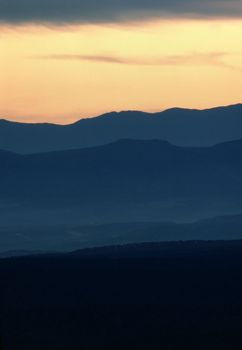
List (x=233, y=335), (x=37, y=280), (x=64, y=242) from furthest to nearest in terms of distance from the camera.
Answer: (x=64, y=242) → (x=37, y=280) → (x=233, y=335)

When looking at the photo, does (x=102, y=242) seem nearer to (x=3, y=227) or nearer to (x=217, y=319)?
(x=3, y=227)

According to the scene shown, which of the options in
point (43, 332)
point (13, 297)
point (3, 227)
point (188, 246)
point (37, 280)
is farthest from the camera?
point (3, 227)

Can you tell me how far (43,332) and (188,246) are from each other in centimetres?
3207

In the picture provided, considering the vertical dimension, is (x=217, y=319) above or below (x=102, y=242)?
below

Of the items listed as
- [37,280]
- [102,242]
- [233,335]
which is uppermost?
[102,242]

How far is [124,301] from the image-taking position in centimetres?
5578

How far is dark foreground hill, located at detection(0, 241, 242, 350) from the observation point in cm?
4656

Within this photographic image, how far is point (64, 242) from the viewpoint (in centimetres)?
14788

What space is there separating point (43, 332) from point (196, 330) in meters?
4.18

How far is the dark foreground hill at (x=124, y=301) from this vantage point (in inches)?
1833

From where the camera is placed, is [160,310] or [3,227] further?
[3,227]

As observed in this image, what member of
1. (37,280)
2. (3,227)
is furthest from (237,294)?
(3,227)

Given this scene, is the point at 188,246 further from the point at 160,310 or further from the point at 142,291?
the point at 160,310

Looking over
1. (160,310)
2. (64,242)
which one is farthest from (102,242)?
(160,310)
